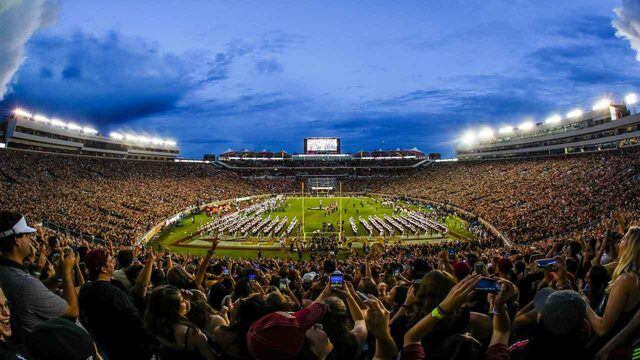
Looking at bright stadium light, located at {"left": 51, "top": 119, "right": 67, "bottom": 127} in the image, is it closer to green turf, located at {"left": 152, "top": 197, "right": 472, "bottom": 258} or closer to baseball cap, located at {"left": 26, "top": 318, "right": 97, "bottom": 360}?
green turf, located at {"left": 152, "top": 197, "right": 472, "bottom": 258}

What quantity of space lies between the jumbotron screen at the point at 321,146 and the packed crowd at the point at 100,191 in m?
32.8

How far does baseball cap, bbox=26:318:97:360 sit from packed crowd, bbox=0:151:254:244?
32.9m

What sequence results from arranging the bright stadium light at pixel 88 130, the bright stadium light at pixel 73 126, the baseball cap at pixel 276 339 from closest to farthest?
the baseball cap at pixel 276 339, the bright stadium light at pixel 73 126, the bright stadium light at pixel 88 130

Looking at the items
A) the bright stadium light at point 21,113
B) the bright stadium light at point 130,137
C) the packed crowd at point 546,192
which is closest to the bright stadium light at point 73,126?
the bright stadium light at point 21,113

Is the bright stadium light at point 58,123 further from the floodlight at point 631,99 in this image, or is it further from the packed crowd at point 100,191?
the floodlight at point 631,99

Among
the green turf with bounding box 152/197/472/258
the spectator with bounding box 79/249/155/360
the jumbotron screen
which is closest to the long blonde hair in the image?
the spectator with bounding box 79/249/155/360

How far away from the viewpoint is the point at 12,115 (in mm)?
61406

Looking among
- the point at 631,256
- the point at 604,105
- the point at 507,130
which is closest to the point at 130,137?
the point at 507,130

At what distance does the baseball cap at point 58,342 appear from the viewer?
6.73 feet

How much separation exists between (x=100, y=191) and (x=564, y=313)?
179 feet

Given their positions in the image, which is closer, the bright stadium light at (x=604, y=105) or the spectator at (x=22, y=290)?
the spectator at (x=22, y=290)

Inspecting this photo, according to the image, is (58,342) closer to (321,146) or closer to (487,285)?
(487,285)

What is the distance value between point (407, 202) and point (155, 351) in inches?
2533

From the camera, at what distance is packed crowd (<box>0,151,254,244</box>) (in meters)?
34.6
